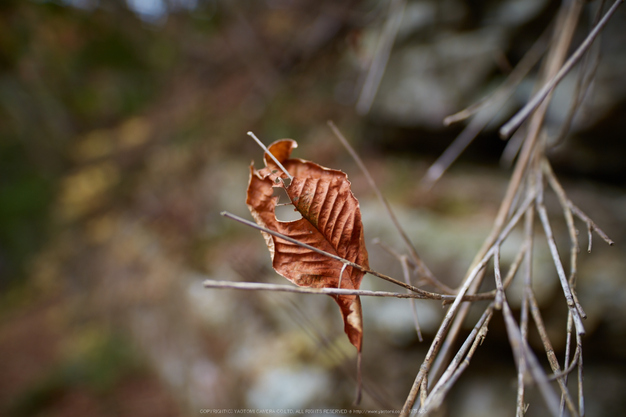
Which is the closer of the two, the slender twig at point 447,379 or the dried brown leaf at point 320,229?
the slender twig at point 447,379

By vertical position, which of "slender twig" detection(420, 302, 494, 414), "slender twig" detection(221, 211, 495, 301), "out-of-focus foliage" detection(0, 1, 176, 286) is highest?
"out-of-focus foliage" detection(0, 1, 176, 286)

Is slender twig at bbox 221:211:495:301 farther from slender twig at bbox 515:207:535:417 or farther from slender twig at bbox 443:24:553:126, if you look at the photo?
slender twig at bbox 443:24:553:126

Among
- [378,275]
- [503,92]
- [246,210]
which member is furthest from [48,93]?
[378,275]

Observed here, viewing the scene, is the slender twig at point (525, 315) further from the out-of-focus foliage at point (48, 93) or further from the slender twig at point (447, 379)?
the out-of-focus foliage at point (48, 93)

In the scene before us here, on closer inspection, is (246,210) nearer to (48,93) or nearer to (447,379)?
(447,379)

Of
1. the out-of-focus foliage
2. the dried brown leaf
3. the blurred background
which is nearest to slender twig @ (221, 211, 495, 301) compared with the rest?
the dried brown leaf

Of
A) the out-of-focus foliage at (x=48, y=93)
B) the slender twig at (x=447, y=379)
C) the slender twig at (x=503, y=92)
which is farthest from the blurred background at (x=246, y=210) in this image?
the slender twig at (x=447, y=379)

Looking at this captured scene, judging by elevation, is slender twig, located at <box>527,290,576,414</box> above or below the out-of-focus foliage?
below
